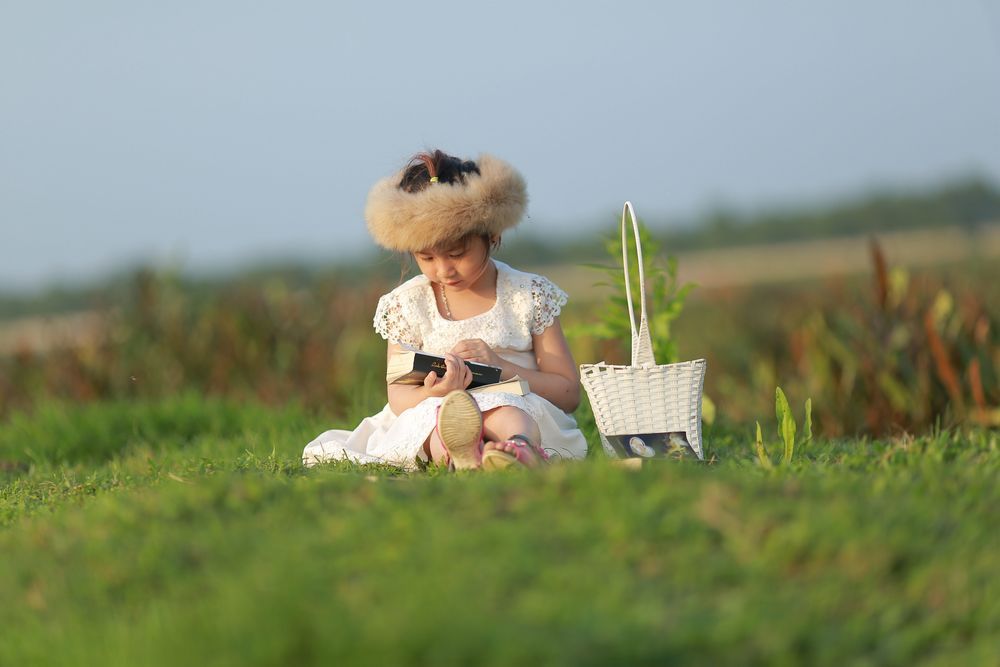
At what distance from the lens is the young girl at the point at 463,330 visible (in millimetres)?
4320

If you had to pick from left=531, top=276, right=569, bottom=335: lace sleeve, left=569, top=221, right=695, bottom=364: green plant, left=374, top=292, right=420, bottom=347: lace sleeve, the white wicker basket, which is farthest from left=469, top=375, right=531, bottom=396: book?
left=569, top=221, right=695, bottom=364: green plant

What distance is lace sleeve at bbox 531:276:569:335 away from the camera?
489 centimetres

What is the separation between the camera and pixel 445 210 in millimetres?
4457

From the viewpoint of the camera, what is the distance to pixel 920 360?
21.6ft

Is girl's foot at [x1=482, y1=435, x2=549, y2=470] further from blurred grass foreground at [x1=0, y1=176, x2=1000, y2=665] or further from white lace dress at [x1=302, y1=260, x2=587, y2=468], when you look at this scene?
white lace dress at [x1=302, y1=260, x2=587, y2=468]

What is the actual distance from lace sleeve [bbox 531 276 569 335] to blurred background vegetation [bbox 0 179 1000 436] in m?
0.33

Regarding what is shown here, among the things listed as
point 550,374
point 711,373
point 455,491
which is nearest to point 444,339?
point 550,374

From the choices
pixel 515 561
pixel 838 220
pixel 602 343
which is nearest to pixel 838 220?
pixel 838 220

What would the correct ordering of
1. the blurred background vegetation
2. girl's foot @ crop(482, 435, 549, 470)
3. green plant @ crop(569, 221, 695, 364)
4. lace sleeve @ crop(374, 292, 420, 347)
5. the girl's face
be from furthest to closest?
the blurred background vegetation < green plant @ crop(569, 221, 695, 364) < lace sleeve @ crop(374, 292, 420, 347) < the girl's face < girl's foot @ crop(482, 435, 549, 470)

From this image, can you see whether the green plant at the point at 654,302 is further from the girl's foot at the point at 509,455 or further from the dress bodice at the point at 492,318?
the girl's foot at the point at 509,455

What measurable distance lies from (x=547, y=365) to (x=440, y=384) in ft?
2.08

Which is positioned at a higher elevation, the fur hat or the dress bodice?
the fur hat

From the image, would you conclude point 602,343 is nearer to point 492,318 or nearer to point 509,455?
point 492,318

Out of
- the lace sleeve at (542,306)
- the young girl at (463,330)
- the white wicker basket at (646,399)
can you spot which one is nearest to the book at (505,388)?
the young girl at (463,330)
